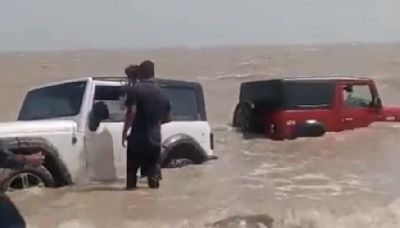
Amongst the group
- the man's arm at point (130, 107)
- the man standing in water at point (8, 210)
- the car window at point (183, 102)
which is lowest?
the car window at point (183, 102)

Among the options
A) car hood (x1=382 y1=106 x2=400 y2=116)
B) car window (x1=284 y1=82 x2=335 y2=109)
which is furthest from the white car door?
car hood (x1=382 y1=106 x2=400 y2=116)

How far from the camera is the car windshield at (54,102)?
40.8 ft

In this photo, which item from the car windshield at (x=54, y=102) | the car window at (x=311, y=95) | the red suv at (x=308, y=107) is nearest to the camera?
the car windshield at (x=54, y=102)

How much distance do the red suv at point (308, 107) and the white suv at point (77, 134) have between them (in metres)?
6.86

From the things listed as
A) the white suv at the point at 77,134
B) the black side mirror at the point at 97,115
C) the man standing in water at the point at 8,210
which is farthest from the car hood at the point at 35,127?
the man standing in water at the point at 8,210

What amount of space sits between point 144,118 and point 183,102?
2.71 meters

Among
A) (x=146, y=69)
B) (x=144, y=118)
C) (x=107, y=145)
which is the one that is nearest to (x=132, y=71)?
(x=146, y=69)

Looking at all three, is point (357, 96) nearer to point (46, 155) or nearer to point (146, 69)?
point (146, 69)

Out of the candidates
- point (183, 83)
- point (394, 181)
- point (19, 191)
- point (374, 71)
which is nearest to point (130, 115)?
point (19, 191)

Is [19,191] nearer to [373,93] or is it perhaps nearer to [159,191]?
[159,191]

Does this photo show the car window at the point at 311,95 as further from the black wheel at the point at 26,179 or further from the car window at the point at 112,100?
the black wheel at the point at 26,179

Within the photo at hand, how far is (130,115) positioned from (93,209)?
1.33 meters

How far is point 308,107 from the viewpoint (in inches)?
827

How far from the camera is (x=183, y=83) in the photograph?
47.3ft
